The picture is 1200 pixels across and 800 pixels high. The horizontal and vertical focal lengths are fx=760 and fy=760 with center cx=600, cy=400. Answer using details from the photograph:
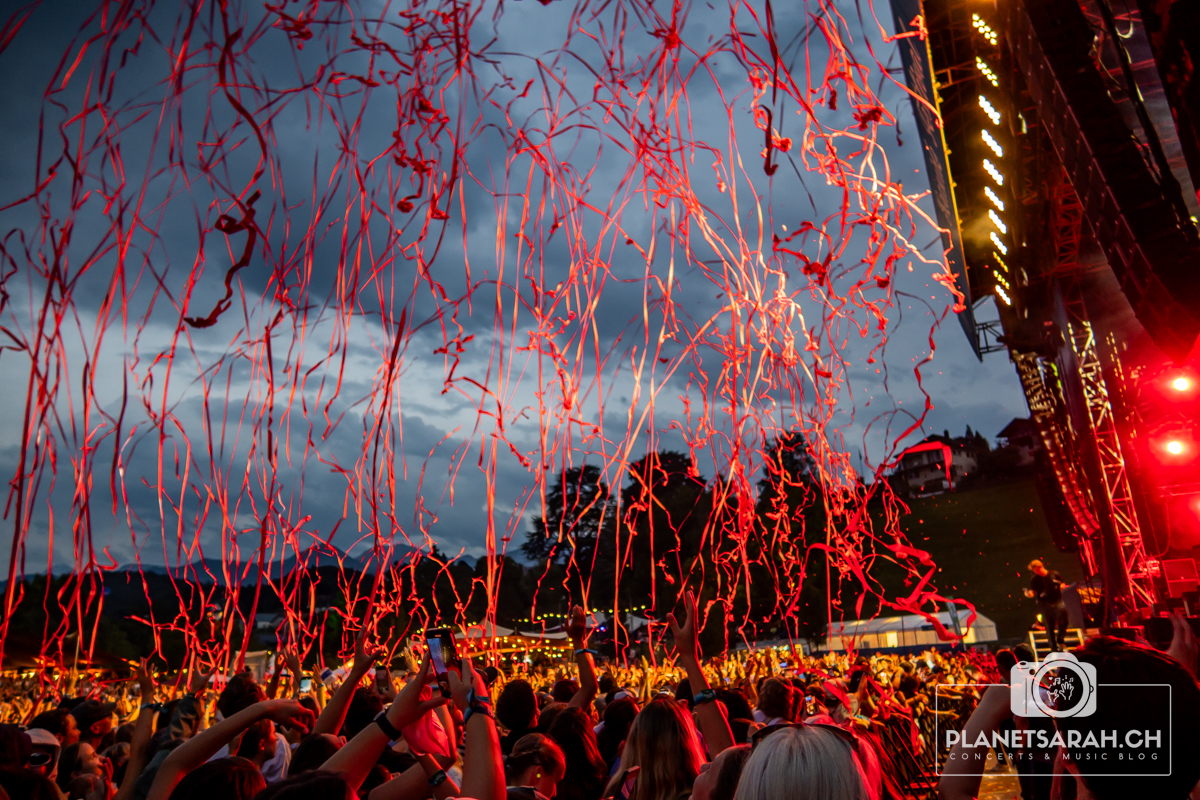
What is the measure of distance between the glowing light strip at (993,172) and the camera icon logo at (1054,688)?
10.4 metres

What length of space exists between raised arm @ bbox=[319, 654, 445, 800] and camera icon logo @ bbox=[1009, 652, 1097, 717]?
1.68 m

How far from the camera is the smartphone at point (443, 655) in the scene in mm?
2311

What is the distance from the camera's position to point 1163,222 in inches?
209

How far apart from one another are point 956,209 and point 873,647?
19297 mm

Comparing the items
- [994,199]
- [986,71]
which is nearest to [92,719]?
[986,71]

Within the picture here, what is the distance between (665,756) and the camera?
8.27ft

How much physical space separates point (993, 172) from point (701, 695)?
34.9ft

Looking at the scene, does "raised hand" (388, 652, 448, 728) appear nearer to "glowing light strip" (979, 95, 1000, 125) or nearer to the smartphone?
the smartphone

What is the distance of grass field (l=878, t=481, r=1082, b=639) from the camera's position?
40.2m

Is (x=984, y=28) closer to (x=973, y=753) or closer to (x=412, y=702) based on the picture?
(x=973, y=753)

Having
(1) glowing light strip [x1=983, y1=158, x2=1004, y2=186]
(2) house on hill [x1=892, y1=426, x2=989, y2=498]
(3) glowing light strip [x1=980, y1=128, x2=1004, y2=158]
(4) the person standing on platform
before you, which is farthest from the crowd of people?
(2) house on hill [x1=892, y1=426, x2=989, y2=498]

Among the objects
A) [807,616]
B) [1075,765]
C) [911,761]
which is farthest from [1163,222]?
[807,616]

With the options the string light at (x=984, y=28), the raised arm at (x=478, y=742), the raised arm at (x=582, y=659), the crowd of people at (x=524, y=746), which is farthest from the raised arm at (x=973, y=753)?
the string light at (x=984, y=28)

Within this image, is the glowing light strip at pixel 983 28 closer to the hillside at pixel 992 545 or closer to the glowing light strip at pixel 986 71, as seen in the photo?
the glowing light strip at pixel 986 71
